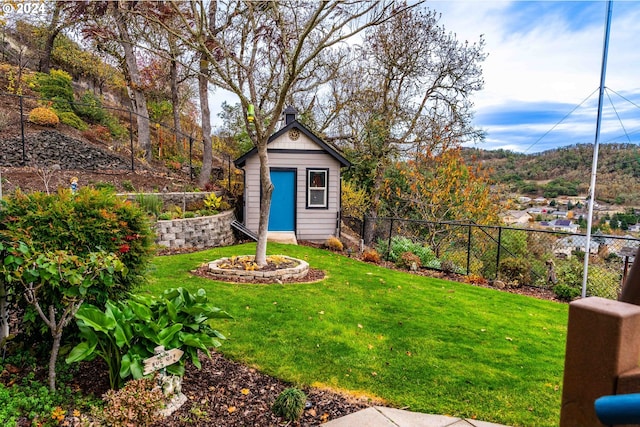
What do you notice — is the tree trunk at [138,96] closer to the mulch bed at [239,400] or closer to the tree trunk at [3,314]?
the tree trunk at [3,314]

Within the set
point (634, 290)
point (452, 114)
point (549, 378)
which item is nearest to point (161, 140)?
point (452, 114)

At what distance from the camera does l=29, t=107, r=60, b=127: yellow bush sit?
11.7 metres

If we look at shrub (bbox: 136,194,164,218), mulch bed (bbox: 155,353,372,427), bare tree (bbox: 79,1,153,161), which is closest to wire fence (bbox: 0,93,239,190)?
bare tree (bbox: 79,1,153,161)

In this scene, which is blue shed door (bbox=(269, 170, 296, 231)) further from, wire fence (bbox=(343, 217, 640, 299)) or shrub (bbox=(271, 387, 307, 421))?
shrub (bbox=(271, 387, 307, 421))

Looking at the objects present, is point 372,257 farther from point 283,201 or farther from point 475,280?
point 283,201

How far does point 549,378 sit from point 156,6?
11927mm

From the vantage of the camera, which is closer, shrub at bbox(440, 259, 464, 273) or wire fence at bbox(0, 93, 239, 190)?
shrub at bbox(440, 259, 464, 273)

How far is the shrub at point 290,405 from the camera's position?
272 cm

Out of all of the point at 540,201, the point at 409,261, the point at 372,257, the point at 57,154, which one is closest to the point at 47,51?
the point at 57,154

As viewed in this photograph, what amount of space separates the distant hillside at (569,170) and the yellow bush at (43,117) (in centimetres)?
1352

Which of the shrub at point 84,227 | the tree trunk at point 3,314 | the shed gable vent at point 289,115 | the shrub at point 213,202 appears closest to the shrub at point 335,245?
the shrub at point 213,202

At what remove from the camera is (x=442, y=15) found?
13.1 m

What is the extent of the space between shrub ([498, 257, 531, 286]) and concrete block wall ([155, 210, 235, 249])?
720 centimetres

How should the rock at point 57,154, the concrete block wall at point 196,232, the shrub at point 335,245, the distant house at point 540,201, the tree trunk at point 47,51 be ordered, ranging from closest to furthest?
the concrete block wall at point 196,232 → the rock at point 57,154 → the shrub at point 335,245 → the distant house at point 540,201 → the tree trunk at point 47,51
